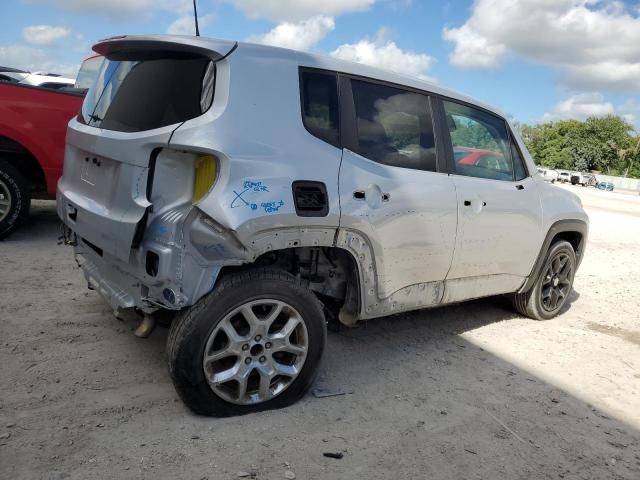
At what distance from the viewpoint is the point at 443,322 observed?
487 cm

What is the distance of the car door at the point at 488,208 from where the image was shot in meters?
3.89

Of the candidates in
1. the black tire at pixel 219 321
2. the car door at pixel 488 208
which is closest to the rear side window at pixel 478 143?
the car door at pixel 488 208

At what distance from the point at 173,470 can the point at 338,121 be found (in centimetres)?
203

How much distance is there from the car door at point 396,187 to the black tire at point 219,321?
0.50m

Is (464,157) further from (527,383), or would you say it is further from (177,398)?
(177,398)

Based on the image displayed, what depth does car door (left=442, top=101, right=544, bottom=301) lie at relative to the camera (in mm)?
3887

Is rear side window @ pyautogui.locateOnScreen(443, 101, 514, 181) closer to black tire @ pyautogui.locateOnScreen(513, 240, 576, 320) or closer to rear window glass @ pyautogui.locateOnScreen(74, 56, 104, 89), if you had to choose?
black tire @ pyautogui.locateOnScreen(513, 240, 576, 320)

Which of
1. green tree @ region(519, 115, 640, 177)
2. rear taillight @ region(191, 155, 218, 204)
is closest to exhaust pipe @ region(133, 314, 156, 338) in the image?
rear taillight @ region(191, 155, 218, 204)

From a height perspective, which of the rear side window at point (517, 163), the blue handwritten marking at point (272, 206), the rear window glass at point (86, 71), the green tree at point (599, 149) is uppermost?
the green tree at point (599, 149)

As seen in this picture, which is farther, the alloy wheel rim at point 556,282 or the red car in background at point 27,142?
the red car in background at point 27,142

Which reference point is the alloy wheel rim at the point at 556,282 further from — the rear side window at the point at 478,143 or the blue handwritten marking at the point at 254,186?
the blue handwritten marking at the point at 254,186

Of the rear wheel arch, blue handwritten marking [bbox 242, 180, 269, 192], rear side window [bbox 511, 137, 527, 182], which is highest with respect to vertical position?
rear side window [bbox 511, 137, 527, 182]

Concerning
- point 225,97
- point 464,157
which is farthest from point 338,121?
point 464,157

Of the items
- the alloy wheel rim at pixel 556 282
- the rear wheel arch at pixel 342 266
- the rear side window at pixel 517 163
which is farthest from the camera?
the alloy wheel rim at pixel 556 282
